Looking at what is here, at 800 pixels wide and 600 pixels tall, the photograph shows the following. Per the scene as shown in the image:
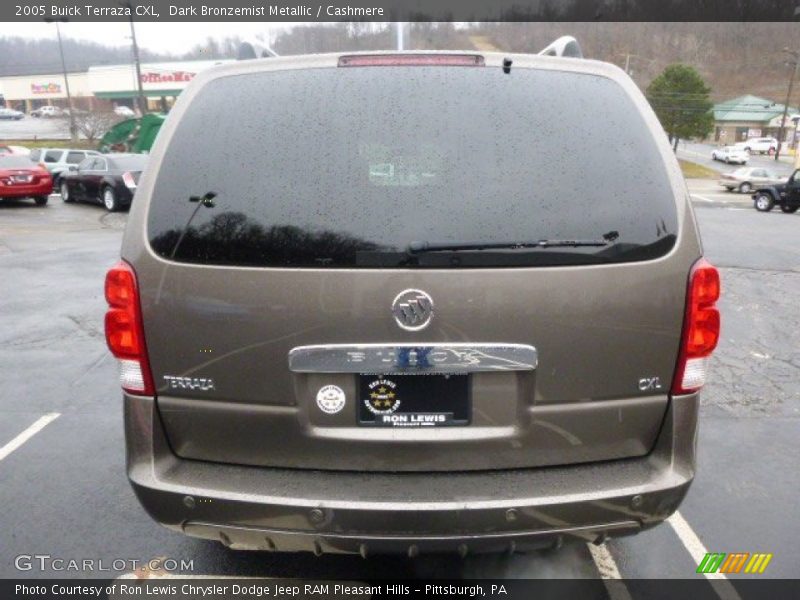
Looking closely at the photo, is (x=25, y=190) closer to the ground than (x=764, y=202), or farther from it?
farther from it

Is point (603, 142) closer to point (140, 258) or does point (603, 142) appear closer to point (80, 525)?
point (140, 258)

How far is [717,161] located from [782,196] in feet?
157

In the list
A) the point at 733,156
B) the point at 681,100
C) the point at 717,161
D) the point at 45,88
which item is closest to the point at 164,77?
the point at 45,88

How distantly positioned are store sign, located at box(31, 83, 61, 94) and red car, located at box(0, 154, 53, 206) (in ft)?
251

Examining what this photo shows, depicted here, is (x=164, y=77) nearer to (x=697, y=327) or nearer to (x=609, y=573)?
(x=609, y=573)

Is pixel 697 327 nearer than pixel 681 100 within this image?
Yes

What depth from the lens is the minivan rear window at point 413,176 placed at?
2090mm

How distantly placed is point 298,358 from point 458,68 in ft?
3.86

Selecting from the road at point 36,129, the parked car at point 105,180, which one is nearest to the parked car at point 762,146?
the road at point 36,129

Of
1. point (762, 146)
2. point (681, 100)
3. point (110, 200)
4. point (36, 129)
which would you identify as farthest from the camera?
point (762, 146)

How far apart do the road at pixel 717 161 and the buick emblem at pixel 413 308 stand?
6205 centimetres

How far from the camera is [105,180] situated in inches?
759

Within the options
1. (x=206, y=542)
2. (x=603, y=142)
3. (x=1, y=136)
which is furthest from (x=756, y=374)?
(x=1, y=136)

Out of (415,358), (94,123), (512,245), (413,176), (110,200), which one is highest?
(413,176)
